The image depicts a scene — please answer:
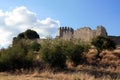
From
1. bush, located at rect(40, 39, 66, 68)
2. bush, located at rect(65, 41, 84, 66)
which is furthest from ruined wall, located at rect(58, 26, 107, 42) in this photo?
bush, located at rect(40, 39, 66, 68)

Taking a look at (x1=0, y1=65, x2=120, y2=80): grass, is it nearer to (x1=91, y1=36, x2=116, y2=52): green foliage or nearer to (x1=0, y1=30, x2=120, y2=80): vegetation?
(x1=0, y1=30, x2=120, y2=80): vegetation

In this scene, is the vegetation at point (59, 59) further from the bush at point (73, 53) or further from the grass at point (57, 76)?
the grass at point (57, 76)

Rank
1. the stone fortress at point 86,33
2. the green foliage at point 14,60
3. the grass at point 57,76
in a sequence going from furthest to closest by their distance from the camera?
1. the stone fortress at point 86,33
2. the green foliage at point 14,60
3. the grass at point 57,76

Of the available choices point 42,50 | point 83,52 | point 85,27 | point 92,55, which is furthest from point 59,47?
point 85,27

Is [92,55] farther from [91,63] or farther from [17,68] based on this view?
[17,68]

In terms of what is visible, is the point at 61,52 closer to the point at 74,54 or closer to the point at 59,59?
the point at 59,59

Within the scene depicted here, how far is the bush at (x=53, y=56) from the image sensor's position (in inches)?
1262

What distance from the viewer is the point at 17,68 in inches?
1221

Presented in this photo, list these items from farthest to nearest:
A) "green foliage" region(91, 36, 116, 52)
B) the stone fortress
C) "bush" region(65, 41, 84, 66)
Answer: the stone fortress → "green foliage" region(91, 36, 116, 52) → "bush" region(65, 41, 84, 66)

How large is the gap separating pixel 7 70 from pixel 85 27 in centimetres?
3348

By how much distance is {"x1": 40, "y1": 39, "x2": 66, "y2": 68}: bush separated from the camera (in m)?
32.1

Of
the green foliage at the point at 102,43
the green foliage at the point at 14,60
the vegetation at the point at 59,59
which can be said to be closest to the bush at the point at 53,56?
the vegetation at the point at 59,59

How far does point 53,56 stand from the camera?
32219 millimetres

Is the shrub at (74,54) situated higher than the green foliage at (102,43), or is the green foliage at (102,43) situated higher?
the green foliage at (102,43)
